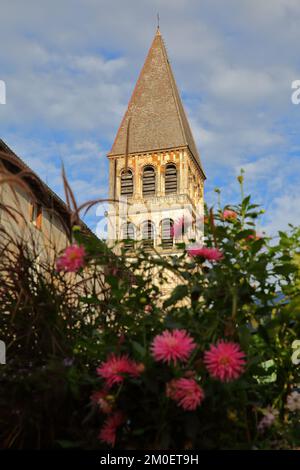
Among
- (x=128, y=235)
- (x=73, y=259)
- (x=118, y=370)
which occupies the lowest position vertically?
(x=118, y=370)

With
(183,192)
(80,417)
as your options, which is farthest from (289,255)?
(183,192)

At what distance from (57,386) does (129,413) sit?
0.56 ft

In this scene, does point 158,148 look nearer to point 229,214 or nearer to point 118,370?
point 229,214

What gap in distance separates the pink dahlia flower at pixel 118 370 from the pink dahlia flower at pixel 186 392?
0.09 m

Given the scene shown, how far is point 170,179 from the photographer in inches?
1658

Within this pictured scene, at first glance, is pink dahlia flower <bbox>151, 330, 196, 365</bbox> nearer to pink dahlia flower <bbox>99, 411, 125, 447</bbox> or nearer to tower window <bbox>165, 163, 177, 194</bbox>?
pink dahlia flower <bbox>99, 411, 125, 447</bbox>

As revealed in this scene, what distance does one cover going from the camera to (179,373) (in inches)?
50.6

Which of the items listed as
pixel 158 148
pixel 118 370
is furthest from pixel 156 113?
pixel 118 370

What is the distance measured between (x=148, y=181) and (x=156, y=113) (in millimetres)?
5136

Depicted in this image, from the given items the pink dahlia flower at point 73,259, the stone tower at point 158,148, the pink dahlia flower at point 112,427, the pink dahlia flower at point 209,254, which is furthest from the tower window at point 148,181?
the pink dahlia flower at point 112,427

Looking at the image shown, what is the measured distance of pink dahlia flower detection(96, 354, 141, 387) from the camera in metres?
1.31

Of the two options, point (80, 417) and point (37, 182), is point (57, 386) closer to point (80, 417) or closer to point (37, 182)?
point (80, 417)

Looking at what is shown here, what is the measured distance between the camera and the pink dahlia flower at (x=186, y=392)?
48.9 inches

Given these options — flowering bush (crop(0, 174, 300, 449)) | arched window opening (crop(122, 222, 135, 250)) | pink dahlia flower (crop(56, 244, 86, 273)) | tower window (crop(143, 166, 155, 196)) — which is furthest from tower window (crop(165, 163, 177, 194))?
pink dahlia flower (crop(56, 244, 86, 273))
